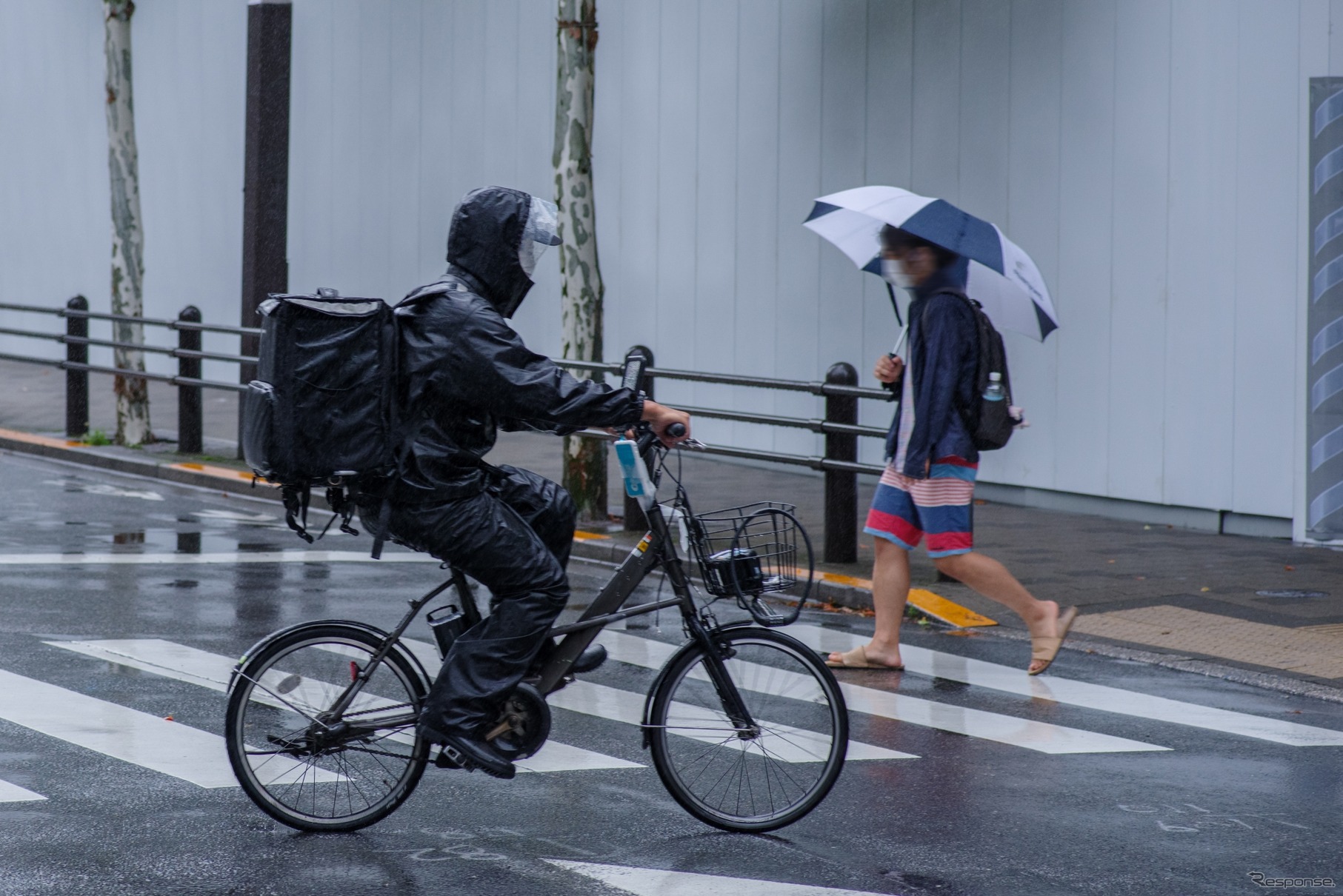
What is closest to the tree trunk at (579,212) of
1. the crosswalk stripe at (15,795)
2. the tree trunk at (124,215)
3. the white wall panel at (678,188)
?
the white wall panel at (678,188)

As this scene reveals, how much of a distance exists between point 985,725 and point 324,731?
9.01 feet

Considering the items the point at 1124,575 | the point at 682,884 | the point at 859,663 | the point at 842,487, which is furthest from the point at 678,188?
the point at 682,884

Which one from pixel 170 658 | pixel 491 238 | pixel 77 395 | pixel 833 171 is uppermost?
pixel 833 171

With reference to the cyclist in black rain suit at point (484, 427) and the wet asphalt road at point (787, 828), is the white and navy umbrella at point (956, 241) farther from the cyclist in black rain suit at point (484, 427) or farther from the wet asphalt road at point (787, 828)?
the cyclist in black rain suit at point (484, 427)

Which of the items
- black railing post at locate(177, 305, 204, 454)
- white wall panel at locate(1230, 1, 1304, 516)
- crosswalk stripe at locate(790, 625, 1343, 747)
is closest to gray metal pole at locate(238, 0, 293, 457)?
black railing post at locate(177, 305, 204, 454)

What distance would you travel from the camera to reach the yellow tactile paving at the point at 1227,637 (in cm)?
808

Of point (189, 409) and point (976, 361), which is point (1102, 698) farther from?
point (189, 409)

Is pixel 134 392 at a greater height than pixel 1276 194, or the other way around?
pixel 1276 194

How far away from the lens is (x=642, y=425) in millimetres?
4953

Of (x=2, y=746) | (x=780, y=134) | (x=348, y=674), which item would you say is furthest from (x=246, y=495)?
(x=348, y=674)

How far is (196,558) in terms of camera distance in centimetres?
1070

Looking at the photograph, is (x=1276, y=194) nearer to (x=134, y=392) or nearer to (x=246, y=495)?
(x=246, y=495)

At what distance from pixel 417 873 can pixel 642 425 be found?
1.36 metres

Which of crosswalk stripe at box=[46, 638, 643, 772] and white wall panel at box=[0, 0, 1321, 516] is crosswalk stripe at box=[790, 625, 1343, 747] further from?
white wall panel at box=[0, 0, 1321, 516]
